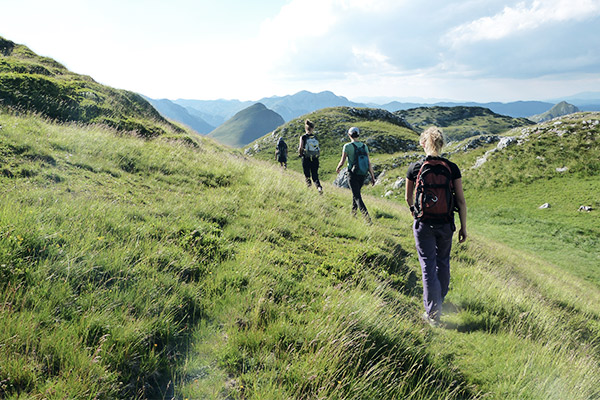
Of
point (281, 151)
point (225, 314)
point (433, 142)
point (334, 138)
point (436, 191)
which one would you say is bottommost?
point (225, 314)

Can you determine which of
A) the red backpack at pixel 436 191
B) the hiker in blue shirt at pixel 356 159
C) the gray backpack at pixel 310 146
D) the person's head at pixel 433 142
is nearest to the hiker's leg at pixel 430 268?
the red backpack at pixel 436 191

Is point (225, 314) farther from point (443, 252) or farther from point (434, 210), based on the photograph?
point (443, 252)

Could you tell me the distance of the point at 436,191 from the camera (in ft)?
16.5

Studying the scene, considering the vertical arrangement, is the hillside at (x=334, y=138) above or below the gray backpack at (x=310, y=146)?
above

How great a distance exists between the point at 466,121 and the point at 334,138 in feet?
524

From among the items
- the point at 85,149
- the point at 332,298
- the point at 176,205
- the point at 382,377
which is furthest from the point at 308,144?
the point at 382,377

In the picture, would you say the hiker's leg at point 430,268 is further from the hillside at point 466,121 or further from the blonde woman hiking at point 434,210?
the hillside at point 466,121

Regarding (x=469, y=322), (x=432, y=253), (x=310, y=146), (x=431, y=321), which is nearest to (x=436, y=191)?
(x=432, y=253)

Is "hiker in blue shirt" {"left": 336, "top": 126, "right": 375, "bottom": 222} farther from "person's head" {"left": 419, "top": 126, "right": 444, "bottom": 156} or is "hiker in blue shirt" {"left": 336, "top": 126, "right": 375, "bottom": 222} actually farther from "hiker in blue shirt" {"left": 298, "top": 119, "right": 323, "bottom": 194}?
"person's head" {"left": 419, "top": 126, "right": 444, "bottom": 156}

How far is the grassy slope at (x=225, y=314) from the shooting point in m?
2.93

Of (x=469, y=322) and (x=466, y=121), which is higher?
(x=466, y=121)

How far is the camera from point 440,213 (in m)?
5.03

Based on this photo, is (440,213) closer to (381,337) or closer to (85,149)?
(381,337)

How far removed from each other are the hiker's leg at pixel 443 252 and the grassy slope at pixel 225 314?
2.11 feet
